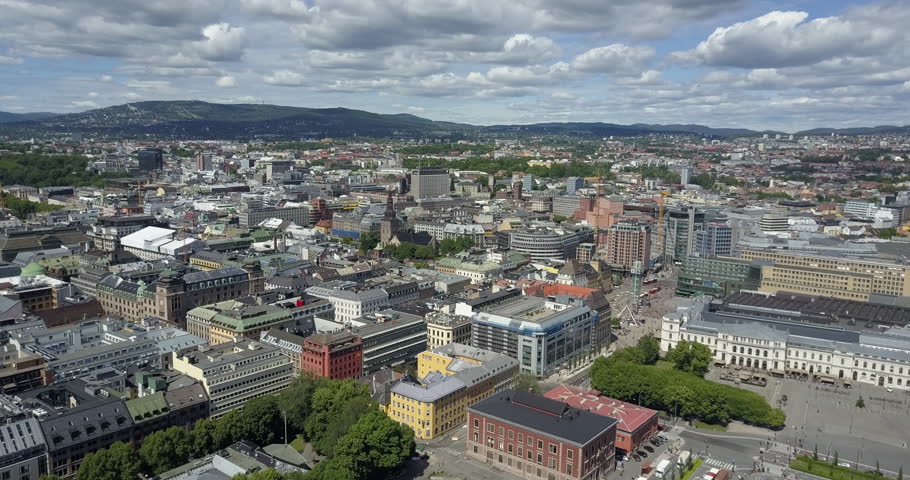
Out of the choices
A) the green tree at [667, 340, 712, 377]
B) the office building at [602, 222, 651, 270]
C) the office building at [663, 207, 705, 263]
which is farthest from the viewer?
the office building at [663, 207, 705, 263]

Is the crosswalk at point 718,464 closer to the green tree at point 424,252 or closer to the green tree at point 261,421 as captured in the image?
the green tree at point 261,421

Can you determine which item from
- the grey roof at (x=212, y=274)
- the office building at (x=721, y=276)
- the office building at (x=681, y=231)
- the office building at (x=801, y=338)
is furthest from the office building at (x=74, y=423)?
the office building at (x=681, y=231)

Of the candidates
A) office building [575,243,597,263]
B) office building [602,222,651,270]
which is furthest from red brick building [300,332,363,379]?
office building [602,222,651,270]

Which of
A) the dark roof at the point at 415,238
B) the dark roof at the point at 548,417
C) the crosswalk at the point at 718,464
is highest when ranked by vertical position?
the dark roof at the point at 415,238

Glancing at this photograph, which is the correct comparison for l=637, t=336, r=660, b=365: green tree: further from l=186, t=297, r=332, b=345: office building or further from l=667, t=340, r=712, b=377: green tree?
l=186, t=297, r=332, b=345: office building

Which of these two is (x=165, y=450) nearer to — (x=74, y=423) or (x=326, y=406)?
(x=74, y=423)

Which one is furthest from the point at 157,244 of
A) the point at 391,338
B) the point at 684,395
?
the point at 684,395
